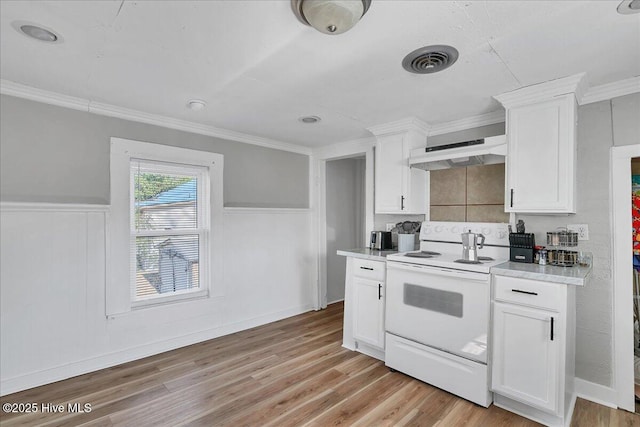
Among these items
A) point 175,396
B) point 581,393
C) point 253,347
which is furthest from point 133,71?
point 581,393

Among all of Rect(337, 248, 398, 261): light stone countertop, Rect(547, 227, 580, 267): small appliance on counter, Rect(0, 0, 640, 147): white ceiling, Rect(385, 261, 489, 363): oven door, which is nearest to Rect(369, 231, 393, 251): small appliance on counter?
Rect(337, 248, 398, 261): light stone countertop

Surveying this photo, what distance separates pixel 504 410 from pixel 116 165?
146 inches

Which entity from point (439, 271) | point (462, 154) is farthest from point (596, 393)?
point (462, 154)

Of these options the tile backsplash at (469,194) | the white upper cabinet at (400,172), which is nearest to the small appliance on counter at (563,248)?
the tile backsplash at (469,194)

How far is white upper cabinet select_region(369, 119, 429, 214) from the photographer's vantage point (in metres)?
3.16

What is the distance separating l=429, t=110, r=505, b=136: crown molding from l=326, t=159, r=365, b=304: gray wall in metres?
1.86

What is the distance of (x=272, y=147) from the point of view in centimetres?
405

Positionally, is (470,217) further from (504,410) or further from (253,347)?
(253,347)

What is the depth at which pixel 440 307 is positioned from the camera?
2.47 meters

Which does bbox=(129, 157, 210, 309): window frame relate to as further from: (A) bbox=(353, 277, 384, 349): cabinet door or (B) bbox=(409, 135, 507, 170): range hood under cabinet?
(B) bbox=(409, 135, 507, 170): range hood under cabinet

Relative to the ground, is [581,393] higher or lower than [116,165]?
lower

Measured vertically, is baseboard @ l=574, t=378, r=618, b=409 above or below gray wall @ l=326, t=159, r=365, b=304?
below

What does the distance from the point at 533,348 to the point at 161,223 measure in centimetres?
330

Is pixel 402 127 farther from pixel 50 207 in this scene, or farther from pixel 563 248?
pixel 50 207
